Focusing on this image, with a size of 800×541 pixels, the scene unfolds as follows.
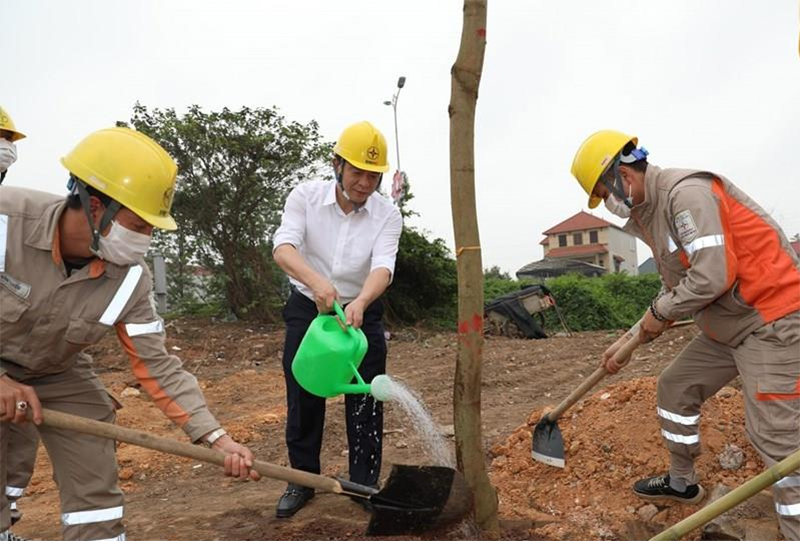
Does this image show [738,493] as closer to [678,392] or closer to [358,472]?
[678,392]

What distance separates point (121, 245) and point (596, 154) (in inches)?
86.6

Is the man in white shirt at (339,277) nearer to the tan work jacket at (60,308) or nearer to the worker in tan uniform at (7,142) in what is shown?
the tan work jacket at (60,308)

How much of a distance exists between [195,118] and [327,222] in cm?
849

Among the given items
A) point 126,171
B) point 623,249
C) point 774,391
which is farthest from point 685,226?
point 623,249

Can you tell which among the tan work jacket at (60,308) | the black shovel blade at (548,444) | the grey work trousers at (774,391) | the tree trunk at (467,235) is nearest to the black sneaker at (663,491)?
the black shovel blade at (548,444)

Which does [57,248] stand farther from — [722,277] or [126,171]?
[722,277]

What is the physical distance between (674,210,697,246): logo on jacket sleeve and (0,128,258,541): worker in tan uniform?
209 centimetres

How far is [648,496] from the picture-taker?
140 inches

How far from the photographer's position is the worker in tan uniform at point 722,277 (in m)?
2.76

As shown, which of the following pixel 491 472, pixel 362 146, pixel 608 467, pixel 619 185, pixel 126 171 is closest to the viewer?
pixel 126 171

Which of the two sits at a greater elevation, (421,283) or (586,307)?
(421,283)

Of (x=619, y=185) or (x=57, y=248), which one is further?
(x=619, y=185)

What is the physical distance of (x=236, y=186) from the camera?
1139 cm

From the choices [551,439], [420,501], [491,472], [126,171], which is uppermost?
[126,171]
